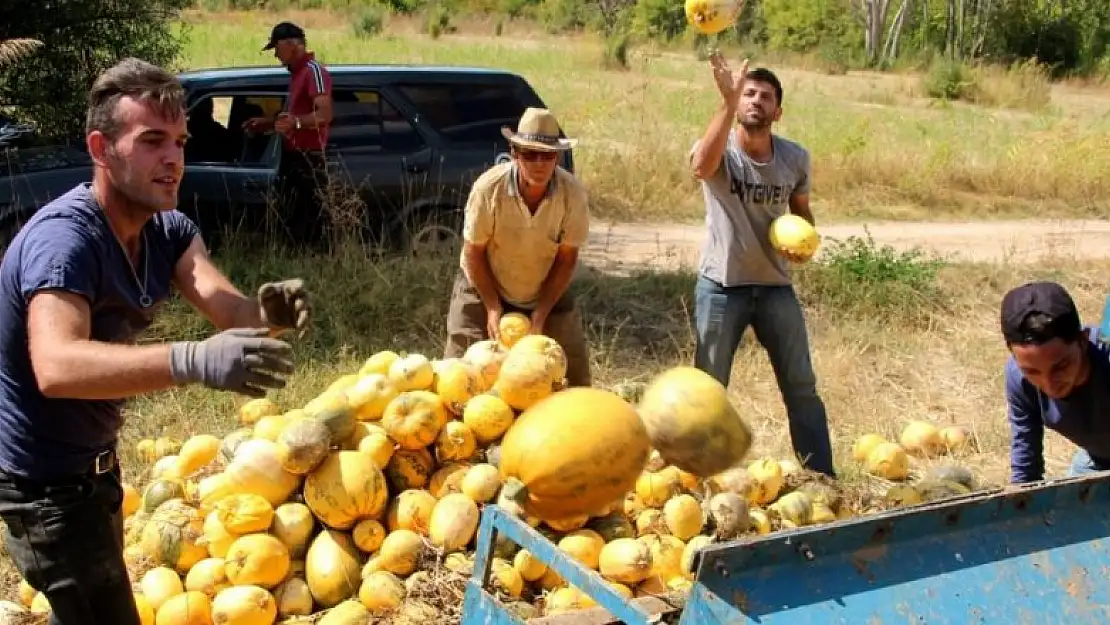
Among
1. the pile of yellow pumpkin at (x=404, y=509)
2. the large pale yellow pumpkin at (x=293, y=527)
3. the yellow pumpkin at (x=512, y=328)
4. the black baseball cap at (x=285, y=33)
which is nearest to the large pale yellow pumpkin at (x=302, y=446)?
the pile of yellow pumpkin at (x=404, y=509)

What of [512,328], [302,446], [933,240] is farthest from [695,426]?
[933,240]

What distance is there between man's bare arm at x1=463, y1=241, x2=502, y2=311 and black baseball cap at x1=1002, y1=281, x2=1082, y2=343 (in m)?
2.26

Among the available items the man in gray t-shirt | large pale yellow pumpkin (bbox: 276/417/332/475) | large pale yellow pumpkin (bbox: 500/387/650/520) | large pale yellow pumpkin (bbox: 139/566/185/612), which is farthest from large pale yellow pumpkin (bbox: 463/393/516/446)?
the man in gray t-shirt

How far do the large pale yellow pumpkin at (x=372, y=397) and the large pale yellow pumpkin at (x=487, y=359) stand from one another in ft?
1.12

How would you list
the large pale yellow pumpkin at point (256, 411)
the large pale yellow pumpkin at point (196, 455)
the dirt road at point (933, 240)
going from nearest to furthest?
the large pale yellow pumpkin at point (196, 455)
the large pale yellow pumpkin at point (256, 411)
the dirt road at point (933, 240)

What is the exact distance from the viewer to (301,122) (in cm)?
734

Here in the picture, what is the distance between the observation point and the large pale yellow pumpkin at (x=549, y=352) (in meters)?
3.64

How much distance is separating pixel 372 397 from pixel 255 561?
27.1 inches

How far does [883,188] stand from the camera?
1435 centimetres

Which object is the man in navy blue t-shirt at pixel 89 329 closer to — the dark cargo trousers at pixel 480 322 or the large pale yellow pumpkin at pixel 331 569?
the large pale yellow pumpkin at pixel 331 569

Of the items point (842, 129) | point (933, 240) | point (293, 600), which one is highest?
point (293, 600)

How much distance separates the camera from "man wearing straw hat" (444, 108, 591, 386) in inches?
182

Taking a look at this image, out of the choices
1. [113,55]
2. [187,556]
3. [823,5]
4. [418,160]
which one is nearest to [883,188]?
[418,160]

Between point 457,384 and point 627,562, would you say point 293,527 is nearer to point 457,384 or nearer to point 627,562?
point 457,384
